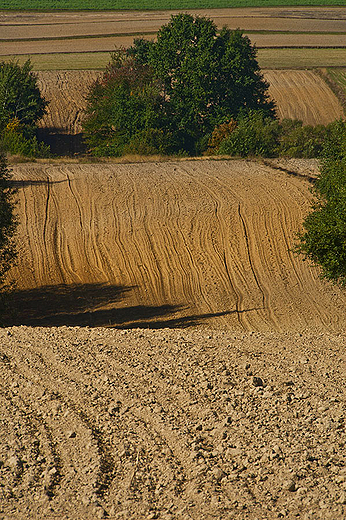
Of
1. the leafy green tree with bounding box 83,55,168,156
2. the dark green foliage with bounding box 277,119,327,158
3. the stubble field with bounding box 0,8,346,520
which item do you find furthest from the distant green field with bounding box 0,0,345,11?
the stubble field with bounding box 0,8,346,520

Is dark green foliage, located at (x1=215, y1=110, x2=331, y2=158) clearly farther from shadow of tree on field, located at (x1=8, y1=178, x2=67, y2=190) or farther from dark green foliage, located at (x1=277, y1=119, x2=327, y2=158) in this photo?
shadow of tree on field, located at (x1=8, y1=178, x2=67, y2=190)

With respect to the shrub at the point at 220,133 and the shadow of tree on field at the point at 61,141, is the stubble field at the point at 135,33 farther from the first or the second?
the shrub at the point at 220,133

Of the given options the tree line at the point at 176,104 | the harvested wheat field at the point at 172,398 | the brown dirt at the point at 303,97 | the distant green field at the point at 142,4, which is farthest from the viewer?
the distant green field at the point at 142,4

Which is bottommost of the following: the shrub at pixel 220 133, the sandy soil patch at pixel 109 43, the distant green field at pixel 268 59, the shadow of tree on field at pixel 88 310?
the shadow of tree on field at pixel 88 310

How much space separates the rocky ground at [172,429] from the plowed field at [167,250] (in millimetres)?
10660

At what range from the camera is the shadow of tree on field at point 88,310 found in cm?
2359

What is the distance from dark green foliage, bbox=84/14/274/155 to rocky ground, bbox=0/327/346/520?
40.8 m

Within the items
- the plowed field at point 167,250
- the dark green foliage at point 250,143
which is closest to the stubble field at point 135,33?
the dark green foliage at point 250,143

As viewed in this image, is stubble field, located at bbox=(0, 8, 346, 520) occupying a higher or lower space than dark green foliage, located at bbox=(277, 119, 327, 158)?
lower

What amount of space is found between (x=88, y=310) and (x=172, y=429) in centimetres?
1513

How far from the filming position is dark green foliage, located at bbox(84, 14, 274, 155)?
53.7 m

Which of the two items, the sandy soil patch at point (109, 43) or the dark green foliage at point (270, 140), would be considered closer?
the dark green foliage at point (270, 140)

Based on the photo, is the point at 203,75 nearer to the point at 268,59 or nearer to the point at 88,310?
the point at 268,59

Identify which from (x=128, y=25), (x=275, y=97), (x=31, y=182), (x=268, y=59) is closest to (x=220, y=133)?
(x=275, y=97)
